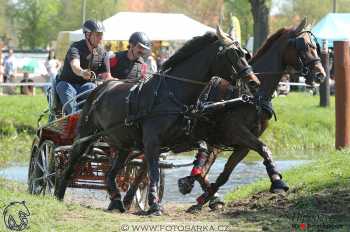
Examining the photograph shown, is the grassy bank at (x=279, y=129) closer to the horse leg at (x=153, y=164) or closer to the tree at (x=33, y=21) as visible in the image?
the horse leg at (x=153, y=164)

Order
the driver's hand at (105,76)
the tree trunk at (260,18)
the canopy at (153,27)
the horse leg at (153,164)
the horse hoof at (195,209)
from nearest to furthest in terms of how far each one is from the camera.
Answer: the horse leg at (153,164), the horse hoof at (195,209), the driver's hand at (105,76), the canopy at (153,27), the tree trunk at (260,18)

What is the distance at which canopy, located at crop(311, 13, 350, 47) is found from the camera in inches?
1299

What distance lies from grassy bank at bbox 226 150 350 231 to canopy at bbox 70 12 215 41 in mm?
19161

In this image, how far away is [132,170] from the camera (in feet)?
44.2

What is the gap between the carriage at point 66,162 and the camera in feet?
42.3

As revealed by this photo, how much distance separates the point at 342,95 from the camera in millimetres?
15344

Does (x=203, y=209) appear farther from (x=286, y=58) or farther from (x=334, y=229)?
(x=334, y=229)

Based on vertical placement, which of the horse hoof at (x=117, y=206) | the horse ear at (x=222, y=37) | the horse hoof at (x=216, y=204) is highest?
the horse ear at (x=222, y=37)

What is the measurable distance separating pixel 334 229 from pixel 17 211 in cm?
298

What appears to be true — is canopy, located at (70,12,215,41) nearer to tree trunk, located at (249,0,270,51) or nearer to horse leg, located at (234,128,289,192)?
tree trunk, located at (249,0,270,51)

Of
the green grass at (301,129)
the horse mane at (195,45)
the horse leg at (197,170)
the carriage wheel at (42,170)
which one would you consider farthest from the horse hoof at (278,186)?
the green grass at (301,129)

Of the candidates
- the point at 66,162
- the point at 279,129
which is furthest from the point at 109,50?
the point at 66,162

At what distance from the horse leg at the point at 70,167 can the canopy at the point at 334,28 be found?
2103 cm

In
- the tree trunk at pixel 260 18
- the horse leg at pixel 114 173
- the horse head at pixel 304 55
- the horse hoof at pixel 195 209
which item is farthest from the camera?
the tree trunk at pixel 260 18
